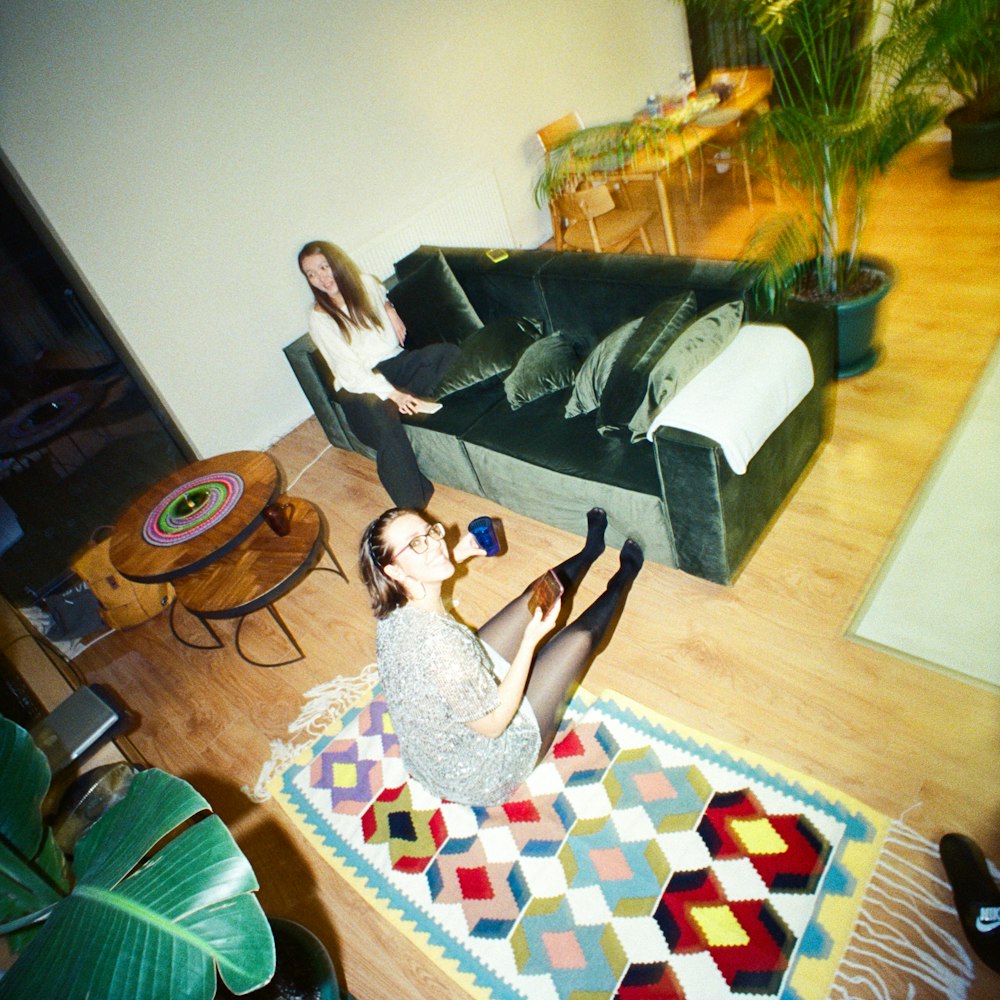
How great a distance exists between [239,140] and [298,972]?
3.87 m

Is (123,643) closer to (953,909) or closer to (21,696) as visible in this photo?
(21,696)

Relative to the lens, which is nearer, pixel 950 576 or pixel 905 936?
pixel 905 936

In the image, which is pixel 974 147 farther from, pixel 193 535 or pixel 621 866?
pixel 193 535

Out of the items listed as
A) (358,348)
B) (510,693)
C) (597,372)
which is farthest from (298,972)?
(358,348)

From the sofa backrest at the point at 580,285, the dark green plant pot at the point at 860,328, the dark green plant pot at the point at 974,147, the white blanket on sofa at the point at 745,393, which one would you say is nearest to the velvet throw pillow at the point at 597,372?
the sofa backrest at the point at 580,285

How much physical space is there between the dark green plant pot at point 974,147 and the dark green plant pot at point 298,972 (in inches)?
200

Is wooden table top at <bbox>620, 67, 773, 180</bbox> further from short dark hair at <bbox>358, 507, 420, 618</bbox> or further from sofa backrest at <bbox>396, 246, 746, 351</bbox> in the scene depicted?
short dark hair at <bbox>358, 507, 420, 618</bbox>

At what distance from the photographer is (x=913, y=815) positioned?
1552 millimetres

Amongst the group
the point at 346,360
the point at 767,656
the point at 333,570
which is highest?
the point at 346,360

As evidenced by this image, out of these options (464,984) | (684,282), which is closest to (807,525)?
(684,282)

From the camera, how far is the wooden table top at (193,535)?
2311 mm

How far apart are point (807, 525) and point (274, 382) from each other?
3.23 m

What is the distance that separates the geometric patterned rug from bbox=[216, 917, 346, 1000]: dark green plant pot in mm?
734

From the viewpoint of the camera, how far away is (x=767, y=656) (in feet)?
6.46
